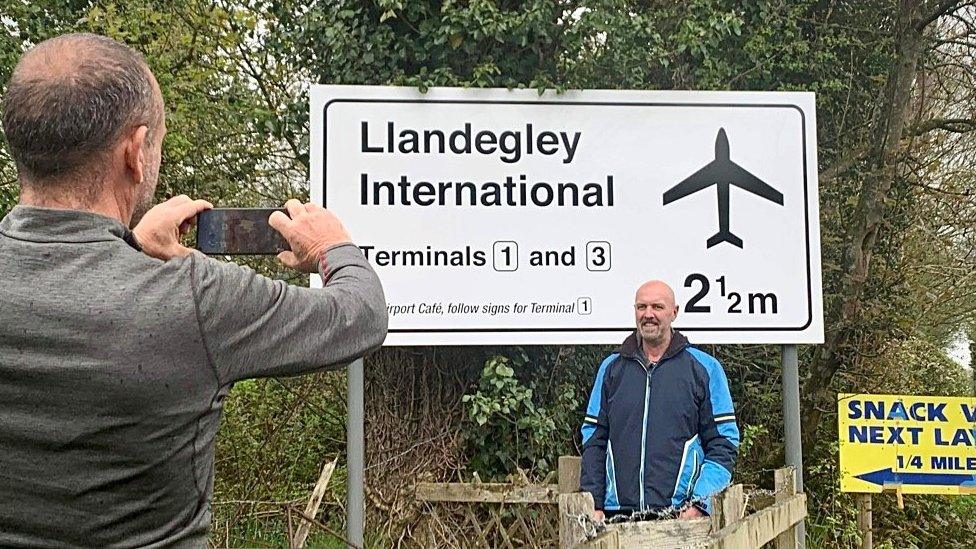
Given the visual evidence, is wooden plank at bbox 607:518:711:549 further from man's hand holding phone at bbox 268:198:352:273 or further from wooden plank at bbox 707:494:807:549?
man's hand holding phone at bbox 268:198:352:273

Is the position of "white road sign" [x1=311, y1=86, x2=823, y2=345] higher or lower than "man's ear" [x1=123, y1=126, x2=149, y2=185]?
higher

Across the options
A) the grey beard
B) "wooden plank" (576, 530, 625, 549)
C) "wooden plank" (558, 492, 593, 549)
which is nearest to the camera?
the grey beard

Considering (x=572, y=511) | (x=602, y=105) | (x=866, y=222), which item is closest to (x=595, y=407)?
(x=572, y=511)

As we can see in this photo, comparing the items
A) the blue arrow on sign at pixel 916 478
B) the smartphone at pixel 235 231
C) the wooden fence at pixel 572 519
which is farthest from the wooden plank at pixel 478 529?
the smartphone at pixel 235 231

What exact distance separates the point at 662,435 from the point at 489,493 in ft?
6.50

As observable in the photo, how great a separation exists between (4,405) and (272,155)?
22.9ft

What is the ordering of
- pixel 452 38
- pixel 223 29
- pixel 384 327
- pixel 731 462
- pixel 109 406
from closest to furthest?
pixel 109 406 → pixel 384 327 → pixel 731 462 → pixel 452 38 → pixel 223 29

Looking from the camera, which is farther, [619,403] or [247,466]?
[247,466]

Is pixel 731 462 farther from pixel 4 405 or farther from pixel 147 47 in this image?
pixel 147 47

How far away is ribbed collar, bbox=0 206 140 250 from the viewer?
1438 millimetres

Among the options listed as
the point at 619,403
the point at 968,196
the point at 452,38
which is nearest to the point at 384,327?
the point at 619,403

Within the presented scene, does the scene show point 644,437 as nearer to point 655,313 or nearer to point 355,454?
point 655,313

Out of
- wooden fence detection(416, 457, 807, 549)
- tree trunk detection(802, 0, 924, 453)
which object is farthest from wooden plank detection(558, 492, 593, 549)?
tree trunk detection(802, 0, 924, 453)

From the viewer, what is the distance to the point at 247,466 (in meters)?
7.73
